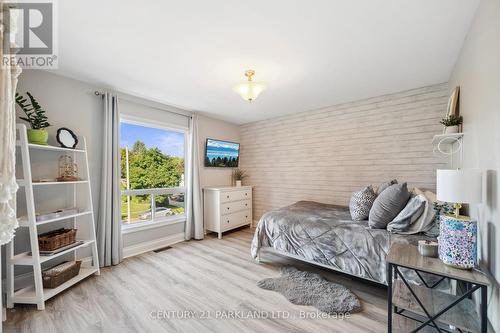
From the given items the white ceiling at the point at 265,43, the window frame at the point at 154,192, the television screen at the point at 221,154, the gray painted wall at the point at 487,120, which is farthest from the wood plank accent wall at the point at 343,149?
the window frame at the point at 154,192

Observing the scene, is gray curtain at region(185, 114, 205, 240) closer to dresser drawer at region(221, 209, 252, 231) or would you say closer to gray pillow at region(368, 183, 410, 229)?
dresser drawer at region(221, 209, 252, 231)

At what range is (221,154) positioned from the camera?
4625 mm

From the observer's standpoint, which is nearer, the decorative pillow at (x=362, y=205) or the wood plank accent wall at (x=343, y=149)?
the decorative pillow at (x=362, y=205)

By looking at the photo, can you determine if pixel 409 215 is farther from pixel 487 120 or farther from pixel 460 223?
pixel 487 120

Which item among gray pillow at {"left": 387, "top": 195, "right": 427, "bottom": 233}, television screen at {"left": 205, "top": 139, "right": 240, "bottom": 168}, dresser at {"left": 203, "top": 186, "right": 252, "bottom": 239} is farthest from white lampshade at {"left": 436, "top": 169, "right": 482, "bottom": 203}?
television screen at {"left": 205, "top": 139, "right": 240, "bottom": 168}

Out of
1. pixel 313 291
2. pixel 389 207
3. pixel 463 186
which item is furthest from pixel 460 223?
pixel 313 291

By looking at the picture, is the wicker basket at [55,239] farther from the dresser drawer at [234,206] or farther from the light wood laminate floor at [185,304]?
the dresser drawer at [234,206]

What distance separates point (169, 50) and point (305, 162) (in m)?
Result: 2.94

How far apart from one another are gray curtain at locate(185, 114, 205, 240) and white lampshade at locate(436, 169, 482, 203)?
3458mm

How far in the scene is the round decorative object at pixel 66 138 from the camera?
7.97ft

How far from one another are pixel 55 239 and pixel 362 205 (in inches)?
135

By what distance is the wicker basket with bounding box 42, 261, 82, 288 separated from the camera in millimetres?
2158

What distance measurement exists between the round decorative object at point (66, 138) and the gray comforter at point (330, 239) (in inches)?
102

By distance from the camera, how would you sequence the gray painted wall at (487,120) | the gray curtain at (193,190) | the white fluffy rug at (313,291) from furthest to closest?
the gray curtain at (193,190) < the white fluffy rug at (313,291) < the gray painted wall at (487,120)
